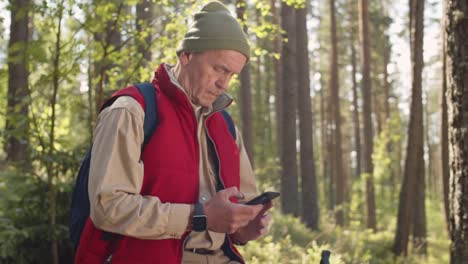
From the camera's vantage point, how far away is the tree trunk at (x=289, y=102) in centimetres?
1630

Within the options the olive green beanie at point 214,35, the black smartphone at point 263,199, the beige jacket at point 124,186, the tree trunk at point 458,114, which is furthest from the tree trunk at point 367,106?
the beige jacket at point 124,186

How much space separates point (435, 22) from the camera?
103 feet

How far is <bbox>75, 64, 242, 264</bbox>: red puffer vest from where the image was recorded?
100.0 inches

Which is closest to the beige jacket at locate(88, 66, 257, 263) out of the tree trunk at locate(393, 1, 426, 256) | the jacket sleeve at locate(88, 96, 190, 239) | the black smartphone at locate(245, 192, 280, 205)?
the jacket sleeve at locate(88, 96, 190, 239)

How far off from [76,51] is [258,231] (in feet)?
11.5

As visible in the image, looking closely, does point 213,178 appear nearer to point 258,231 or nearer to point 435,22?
point 258,231

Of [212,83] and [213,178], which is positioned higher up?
[212,83]

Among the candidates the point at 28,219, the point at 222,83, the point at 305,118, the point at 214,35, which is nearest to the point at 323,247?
the point at 28,219

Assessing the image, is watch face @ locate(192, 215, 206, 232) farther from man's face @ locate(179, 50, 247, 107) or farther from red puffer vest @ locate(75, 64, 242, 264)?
man's face @ locate(179, 50, 247, 107)

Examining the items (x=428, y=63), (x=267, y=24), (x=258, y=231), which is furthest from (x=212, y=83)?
(x=428, y=63)

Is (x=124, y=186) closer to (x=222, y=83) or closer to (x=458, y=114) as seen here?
(x=222, y=83)

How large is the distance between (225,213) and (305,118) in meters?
15.0

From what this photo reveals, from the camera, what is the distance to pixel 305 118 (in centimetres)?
1733

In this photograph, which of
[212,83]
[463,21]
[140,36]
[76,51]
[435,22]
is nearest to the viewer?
[212,83]
